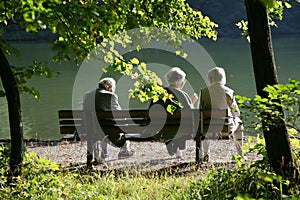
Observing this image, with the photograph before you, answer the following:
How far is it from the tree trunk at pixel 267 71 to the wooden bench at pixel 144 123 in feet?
6.85

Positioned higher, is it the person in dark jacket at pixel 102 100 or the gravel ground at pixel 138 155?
the person in dark jacket at pixel 102 100

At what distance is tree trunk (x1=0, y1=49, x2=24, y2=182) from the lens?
4352mm

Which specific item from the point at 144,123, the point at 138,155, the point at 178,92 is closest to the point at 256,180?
the point at 144,123

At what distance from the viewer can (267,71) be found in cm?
407

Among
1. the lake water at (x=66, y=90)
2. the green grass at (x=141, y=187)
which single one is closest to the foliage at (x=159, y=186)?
the green grass at (x=141, y=187)

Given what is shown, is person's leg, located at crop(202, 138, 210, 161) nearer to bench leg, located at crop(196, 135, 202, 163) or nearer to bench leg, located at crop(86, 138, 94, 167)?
bench leg, located at crop(196, 135, 202, 163)

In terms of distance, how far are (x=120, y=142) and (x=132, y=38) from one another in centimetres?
172

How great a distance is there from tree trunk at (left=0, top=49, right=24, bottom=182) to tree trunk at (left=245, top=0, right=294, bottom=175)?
6.29ft

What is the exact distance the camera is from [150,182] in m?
4.98

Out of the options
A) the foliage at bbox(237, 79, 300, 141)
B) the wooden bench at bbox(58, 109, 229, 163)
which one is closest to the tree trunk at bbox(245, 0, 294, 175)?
the foliage at bbox(237, 79, 300, 141)

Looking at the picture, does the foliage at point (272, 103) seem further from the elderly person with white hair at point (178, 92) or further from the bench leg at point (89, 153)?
the bench leg at point (89, 153)

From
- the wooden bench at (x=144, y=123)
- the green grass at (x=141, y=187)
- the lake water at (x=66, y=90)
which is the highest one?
the lake water at (x=66, y=90)

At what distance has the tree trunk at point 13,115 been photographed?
4.35m

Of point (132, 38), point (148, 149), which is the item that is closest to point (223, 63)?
point (148, 149)
